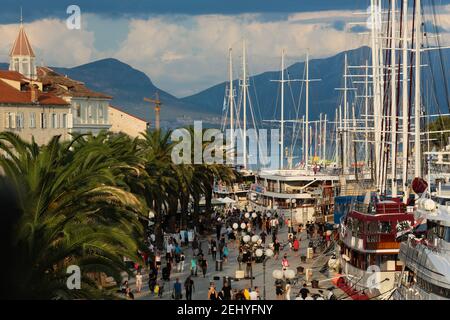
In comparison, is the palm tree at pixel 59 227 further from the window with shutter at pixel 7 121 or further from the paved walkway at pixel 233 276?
the window with shutter at pixel 7 121

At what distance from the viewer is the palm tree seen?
70.1ft

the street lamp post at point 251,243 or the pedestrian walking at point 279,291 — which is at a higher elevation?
the street lamp post at point 251,243

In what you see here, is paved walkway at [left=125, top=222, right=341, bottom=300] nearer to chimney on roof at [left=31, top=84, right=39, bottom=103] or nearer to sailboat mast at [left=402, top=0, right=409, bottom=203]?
sailboat mast at [left=402, top=0, right=409, bottom=203]

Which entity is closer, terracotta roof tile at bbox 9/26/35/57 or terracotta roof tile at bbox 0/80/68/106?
terracotta roof tile at bbox 0/80/68/106

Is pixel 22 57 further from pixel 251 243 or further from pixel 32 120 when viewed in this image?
pixel 251 243

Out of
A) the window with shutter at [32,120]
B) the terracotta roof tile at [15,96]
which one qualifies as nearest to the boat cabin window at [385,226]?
the terracotta roof tile at [15,96]

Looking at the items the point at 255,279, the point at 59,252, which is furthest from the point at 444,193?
the point at 59,252

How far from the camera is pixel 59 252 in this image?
22.6m

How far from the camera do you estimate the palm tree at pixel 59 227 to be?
70.1ft

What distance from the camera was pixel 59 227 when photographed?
23578 millimetres

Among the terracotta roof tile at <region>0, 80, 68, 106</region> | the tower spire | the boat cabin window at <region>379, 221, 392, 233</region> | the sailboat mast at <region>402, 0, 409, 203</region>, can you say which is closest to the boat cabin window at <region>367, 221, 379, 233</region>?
the boat cabin window at <region>379, 221, 392, 233</region>
